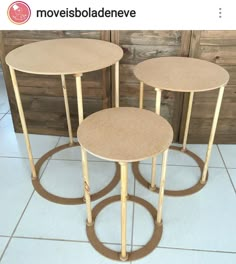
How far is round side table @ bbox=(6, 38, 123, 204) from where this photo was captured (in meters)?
1.27

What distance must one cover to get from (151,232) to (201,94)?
94 cm

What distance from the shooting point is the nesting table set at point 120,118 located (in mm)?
1065

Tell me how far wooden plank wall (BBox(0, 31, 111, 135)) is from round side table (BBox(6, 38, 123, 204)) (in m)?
0.13

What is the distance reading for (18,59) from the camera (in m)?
1.38

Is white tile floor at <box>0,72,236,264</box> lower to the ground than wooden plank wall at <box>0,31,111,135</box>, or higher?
lower

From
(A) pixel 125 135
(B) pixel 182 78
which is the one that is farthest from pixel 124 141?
(B) pixel 182 78

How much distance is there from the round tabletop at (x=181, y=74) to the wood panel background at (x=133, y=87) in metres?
0.14

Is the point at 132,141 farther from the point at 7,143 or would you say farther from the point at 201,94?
the point at 7,143

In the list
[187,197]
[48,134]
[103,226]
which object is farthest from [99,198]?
[48,134]

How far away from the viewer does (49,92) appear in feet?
6.38

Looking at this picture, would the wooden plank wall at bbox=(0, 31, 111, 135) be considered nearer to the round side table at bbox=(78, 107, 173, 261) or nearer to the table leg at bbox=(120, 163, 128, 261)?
the round side table at bbox=(78, 107, 173, 261)

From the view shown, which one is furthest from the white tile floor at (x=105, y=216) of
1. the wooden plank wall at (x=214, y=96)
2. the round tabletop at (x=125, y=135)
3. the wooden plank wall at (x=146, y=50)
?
the round tabletop at (x=125, y=135)
